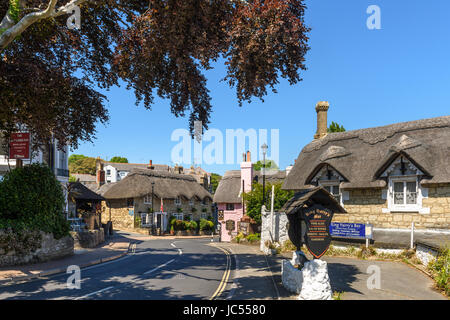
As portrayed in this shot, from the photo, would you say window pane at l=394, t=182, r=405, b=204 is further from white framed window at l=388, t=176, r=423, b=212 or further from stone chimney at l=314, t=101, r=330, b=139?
stone chimney at l=314, t=101, r=330, b=139

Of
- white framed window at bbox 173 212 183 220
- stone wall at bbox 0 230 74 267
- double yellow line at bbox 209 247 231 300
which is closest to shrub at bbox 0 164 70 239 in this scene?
stone wall at bbox 0 230 74 267

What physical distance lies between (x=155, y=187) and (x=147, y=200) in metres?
2.07

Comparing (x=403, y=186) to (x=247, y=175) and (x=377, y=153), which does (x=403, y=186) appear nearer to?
(x=377, y=153)

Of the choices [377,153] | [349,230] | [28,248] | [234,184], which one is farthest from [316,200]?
[234,184]

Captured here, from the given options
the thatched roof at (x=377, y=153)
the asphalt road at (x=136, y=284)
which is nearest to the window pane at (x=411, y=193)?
the thatched roof at (x=377, y=153)

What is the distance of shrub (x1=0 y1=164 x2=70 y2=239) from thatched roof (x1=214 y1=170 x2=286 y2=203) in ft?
72.7

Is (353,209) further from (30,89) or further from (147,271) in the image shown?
(30,89)

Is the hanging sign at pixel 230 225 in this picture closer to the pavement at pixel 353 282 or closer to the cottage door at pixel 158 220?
the cottage door at pixel 158 220

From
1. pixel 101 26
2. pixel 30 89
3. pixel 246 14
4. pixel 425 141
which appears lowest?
pixel 425 141

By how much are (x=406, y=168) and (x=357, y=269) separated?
571cm

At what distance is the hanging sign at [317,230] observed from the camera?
8875mm

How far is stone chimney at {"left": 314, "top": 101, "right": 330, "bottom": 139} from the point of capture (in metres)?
21.7

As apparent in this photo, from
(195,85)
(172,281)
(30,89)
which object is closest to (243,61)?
(195,85)

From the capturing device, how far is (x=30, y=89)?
10.8 m
